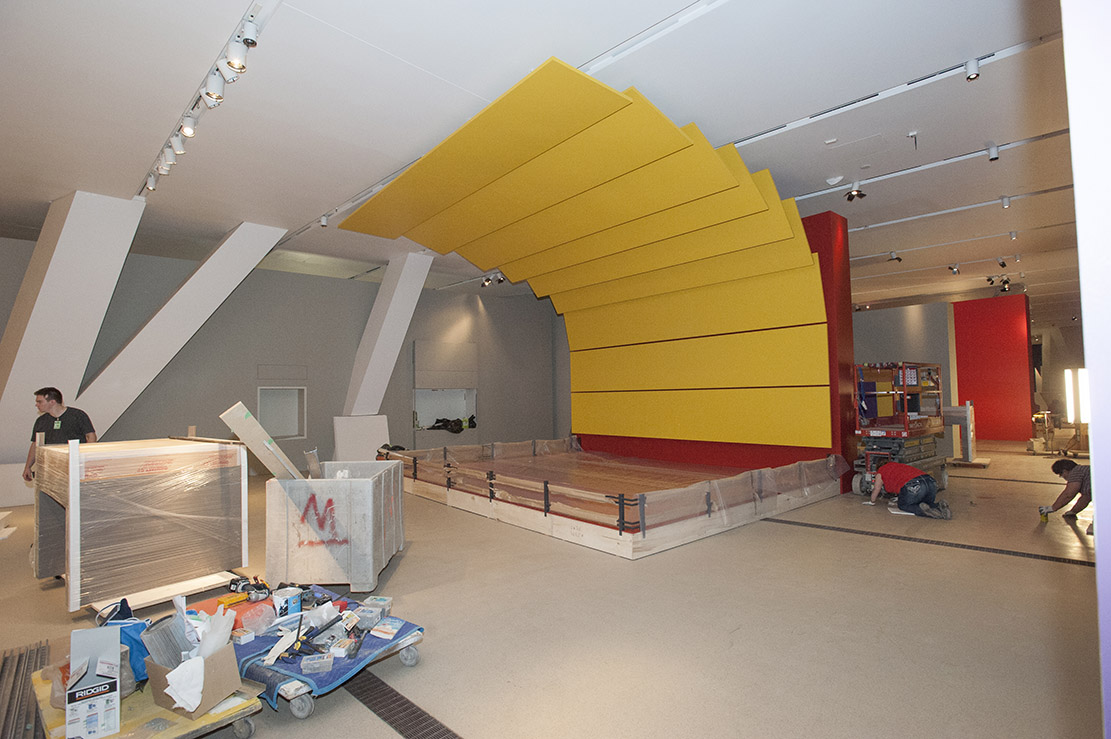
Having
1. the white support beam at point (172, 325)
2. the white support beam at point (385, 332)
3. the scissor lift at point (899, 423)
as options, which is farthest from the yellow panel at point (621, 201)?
the scissor lift at point (899, 423)

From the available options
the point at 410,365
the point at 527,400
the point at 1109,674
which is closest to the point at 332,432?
the point at 410,365

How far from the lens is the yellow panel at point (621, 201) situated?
5.98m

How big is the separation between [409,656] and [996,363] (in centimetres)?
1651

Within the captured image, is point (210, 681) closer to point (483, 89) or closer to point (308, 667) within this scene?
point (308, 667)

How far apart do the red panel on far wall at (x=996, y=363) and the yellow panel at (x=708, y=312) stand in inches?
364

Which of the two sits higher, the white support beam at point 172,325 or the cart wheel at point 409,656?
the white support beam at point 172,325

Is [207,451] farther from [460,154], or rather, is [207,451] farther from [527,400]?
[527,400]

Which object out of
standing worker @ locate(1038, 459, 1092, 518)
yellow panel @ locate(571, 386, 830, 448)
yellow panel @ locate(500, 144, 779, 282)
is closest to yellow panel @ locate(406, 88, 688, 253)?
yellow panel @ locate(500, 144, 779, 282)

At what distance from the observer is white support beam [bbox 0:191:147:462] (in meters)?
7.21

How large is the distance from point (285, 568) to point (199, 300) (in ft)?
19.9

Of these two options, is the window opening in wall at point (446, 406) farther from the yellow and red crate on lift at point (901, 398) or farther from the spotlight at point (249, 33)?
the spotlight at point (249, 33)

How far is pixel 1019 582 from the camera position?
4.14 m

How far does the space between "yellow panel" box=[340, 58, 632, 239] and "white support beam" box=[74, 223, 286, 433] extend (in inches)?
90.3

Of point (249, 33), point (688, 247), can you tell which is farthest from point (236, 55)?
point (688, 247)
